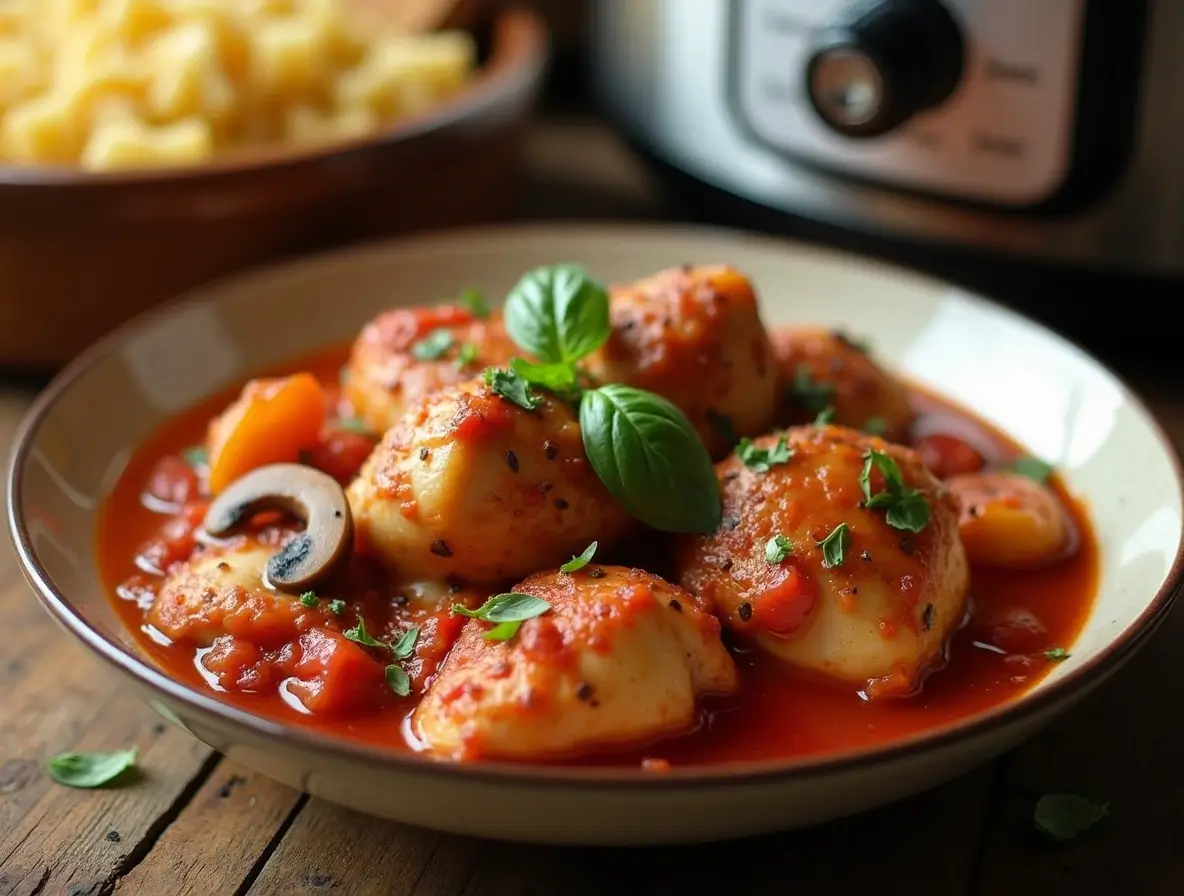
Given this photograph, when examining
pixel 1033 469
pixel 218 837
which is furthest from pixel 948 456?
pixel 218 837

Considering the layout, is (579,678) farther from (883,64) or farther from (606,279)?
(883,64)

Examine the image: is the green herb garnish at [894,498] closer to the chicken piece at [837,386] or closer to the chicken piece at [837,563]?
the chicken piece at [837,563]

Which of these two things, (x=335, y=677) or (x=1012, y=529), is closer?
(x=335, y=677)

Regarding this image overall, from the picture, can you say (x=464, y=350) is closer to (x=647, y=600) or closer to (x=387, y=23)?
(x=647, y=600)

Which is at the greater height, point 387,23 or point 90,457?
point 387,23

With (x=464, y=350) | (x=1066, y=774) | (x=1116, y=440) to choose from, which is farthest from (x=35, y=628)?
(x=1116, y=440)

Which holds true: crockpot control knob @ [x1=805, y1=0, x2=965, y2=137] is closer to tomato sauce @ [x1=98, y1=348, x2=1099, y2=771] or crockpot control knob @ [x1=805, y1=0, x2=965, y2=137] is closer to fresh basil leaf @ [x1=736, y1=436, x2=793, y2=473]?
tomato sauce @ [x1=98, y1=348, x2=1099, y2=771]
